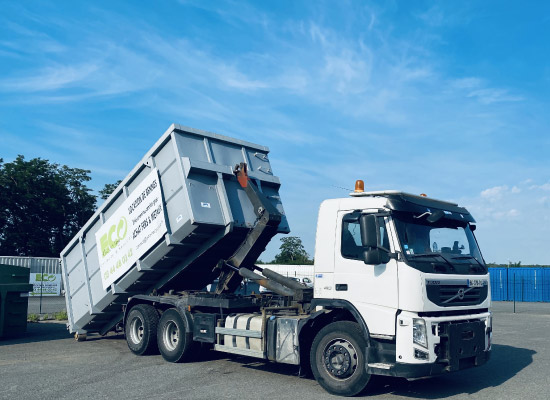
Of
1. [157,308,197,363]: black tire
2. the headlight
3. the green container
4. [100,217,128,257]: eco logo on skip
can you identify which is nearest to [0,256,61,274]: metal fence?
the green container

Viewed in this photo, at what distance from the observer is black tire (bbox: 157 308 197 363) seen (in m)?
9.93

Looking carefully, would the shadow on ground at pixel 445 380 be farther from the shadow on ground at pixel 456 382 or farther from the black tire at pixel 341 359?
the black tire at pixel 341 359

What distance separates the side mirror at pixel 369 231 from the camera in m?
7.19

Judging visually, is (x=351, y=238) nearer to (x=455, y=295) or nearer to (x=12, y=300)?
(x=455, y=295)

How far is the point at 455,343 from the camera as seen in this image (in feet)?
23.3

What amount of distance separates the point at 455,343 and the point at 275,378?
2974 mm

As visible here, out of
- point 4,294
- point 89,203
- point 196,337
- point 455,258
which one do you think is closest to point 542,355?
point 455,258

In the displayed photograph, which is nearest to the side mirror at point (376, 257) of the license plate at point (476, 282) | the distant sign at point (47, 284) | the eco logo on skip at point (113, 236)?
the license plate at point (476, 282)

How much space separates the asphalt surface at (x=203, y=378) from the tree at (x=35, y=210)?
36966 mm

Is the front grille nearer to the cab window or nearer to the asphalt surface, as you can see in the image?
the cab window

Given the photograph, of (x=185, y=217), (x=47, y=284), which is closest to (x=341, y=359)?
(x=185, y=217)

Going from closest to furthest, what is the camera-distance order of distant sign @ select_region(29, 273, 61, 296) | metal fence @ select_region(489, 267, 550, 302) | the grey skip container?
the grey skip container, distant sign @ select_region(29, 273, 61, 296), metal fence @ select_region(489, 267, 550, 302)

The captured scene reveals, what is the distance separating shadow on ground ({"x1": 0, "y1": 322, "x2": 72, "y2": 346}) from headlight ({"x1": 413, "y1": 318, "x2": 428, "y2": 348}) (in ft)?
33.0

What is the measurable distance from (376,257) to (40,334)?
36.5 ft
